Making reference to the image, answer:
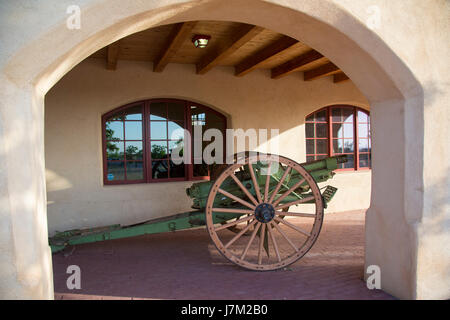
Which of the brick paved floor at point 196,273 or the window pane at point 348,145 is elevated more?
the window pane at point 348,145

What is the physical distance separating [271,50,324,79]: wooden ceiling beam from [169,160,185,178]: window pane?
2.46 m

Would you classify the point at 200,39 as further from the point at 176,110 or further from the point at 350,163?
the point at 350,163

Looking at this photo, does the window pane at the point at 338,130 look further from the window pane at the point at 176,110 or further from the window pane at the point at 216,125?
the window pane at the point at 176,110

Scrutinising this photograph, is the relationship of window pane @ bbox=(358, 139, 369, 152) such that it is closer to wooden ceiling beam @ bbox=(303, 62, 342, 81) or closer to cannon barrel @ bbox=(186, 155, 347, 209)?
wooden ceiling beam @ bbox=(303, 62, 342, 81)

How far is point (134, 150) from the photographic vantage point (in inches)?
238

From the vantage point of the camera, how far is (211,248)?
489 cm

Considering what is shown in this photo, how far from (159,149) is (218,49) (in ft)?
6.76

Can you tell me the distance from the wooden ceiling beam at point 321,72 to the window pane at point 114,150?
374cm

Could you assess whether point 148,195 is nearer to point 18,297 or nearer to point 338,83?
point 18,297

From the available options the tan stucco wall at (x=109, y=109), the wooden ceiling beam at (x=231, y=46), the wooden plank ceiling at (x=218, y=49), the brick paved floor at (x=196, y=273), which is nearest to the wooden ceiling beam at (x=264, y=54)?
the wooden plank ceiling at (x=218, y=49)

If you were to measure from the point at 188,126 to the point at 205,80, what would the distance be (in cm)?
88

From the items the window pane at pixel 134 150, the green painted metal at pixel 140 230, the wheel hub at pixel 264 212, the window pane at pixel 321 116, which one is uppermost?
the window pane at pixel 321 116

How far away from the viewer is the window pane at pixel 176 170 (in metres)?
6.27

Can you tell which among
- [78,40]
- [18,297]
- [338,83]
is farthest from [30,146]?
[338,83]
